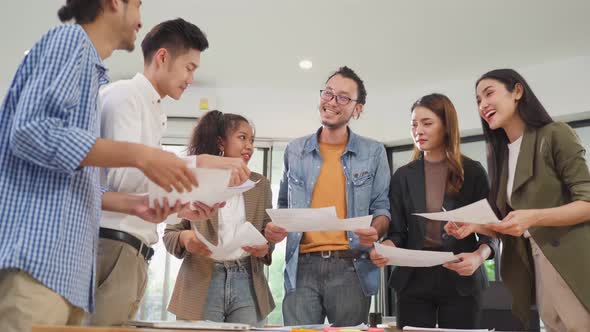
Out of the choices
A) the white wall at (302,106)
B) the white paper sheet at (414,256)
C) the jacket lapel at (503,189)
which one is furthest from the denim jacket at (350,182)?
the white wall at (302,106)

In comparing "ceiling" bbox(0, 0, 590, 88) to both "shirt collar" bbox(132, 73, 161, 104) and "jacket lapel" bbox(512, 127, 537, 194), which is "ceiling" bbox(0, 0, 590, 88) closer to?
"jacket lapel" bbox(512, 127, 537, 194)

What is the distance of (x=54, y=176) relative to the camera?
1.10 m

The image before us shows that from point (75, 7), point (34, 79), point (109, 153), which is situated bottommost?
point (109, 153)

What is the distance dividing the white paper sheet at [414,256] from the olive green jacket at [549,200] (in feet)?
0.81

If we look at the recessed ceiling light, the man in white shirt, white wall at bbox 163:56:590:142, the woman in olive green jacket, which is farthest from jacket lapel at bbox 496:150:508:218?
white wall at bbox 163:56:590:142

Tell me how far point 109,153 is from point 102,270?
47cm

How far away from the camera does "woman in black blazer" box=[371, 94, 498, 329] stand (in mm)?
2047

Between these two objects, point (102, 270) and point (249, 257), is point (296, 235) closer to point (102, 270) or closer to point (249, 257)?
point (249, 257)

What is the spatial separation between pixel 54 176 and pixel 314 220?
905mm

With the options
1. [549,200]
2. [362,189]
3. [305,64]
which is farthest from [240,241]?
[305,64]

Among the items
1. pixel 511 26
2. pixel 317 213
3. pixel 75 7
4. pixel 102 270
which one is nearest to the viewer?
pixel 75 7

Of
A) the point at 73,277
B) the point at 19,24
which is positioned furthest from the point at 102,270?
the point at 19,24

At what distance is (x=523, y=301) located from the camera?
5.95 ft

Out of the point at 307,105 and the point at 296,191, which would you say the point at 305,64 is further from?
the point at 296,191
